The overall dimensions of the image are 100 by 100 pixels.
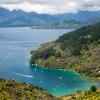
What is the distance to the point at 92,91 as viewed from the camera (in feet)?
549

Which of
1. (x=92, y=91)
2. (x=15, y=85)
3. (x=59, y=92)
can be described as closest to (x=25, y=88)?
(x=15, y=85)

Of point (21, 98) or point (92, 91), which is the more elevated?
point (21, 98)

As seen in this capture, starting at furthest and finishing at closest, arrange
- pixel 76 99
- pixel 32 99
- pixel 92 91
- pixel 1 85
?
pixel 92 91, pixel 76 99, pixel 1 85, pixel 32 99

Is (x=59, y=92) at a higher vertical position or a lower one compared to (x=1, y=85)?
lower

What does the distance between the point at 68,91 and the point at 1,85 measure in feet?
288

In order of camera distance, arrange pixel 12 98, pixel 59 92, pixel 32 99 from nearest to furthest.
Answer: pixel 12 98
pixel 32 99
pixel 59 92

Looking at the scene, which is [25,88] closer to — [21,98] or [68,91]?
[21,98]

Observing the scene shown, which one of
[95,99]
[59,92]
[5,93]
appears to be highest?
[5,93]

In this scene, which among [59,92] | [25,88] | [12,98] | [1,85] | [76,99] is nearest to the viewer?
[12,98]

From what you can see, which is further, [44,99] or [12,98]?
A: [44,99]

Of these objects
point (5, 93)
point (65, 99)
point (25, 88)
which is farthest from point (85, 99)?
point (5, 93)

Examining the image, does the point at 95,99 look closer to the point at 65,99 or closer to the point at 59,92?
the point at 65,99

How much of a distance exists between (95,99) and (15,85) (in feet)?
108

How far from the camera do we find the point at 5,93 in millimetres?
102812
